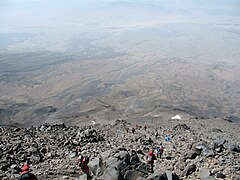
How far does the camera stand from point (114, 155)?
431 inches

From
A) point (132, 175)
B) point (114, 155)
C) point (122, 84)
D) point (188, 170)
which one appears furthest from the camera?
point (122, 84)

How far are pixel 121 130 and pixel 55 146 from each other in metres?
7.97

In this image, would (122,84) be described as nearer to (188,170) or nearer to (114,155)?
(188,170)

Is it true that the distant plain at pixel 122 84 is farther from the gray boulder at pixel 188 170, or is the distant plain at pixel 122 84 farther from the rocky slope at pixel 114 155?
the gray boulder at pixel 188 170

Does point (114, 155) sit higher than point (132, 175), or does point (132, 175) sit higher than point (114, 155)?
point (114, 155)

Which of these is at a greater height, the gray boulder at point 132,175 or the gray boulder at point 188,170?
the gray boulder at point 132,175

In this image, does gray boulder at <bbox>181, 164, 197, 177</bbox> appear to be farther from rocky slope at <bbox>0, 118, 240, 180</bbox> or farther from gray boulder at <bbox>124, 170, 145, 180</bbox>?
gray boulder at <bbox>124, 170, 145, 180</bbox>

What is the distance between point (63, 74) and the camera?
87875mm

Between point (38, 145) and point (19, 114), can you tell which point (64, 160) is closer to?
point (38, 145)

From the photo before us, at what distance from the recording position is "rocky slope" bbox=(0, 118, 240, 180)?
35.0 ft

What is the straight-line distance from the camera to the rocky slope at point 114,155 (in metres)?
10.7

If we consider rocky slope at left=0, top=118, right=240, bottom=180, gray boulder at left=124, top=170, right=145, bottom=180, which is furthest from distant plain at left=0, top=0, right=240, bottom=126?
gray boulder at left=124, top=170, right=145, bottom=180

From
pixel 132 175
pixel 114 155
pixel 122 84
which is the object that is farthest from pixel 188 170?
pixel 122 84

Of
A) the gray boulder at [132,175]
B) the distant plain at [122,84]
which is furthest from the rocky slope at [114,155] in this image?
the distant plain at [122,84]
